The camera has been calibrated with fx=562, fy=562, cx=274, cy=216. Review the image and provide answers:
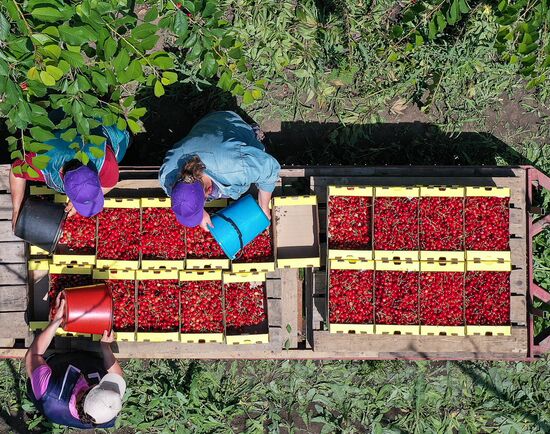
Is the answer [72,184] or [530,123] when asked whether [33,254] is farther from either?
[530,123]

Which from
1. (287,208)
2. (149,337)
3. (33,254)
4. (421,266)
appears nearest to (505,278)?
(421,266)

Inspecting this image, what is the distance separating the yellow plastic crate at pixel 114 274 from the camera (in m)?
5.21

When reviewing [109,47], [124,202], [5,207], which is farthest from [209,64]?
[5,207]

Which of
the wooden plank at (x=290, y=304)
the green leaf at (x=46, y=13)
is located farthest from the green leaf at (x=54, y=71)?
the wooden plank at (x=290, y=304)

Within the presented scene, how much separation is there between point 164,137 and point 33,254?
1.87 meters

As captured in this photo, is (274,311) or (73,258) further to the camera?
(274,311)

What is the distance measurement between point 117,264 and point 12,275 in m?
1.05

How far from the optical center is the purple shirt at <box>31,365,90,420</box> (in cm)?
501

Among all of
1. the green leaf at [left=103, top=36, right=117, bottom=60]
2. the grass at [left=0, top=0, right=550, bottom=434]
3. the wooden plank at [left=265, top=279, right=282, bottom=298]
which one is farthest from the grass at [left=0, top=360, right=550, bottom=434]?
the green leaf at [left=103, top=36, right=117, bottom=60]

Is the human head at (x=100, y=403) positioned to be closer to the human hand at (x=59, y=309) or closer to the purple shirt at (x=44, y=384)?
the purple shirt at (x=44, y=384)

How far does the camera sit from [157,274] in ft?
17.1

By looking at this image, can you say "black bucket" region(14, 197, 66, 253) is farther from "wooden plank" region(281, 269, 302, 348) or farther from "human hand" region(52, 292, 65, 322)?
"wooden plank" region(281, 269, 302, 348)

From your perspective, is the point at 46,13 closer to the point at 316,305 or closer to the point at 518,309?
the point at 316,305

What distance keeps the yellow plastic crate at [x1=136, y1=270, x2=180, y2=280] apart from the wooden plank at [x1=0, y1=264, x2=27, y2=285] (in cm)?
113
